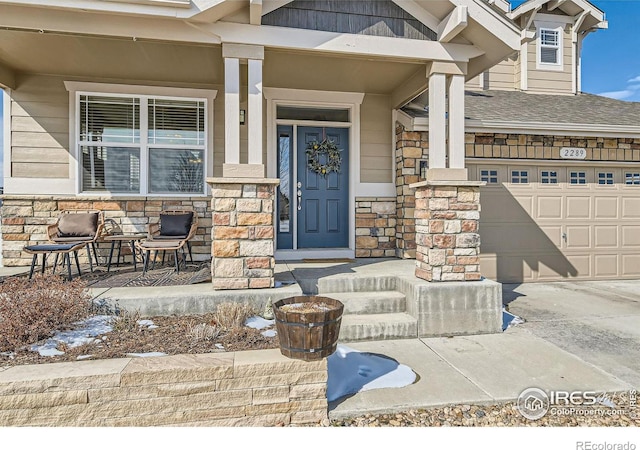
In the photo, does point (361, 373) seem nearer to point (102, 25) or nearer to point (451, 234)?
point (451, 234)

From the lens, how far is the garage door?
591 centimetres

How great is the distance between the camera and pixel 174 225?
4.91 meters

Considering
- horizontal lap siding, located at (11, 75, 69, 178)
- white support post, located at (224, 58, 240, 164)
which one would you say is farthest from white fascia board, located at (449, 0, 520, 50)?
horizontal lap siding, located at (11, 75, 69, 178)

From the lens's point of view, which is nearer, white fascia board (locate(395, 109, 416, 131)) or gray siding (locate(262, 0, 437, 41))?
gray siding (locate(262, 0, 437, 41))

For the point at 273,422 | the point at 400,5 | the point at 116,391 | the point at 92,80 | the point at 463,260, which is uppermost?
the point at 400,5

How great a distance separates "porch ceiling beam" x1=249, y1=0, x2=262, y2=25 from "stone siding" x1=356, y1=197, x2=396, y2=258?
110 inches

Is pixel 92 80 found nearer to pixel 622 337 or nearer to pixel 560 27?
pixel 622 337

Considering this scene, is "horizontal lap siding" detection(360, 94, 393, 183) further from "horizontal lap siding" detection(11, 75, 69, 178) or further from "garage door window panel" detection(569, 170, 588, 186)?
"horizontal lap siding" detection(11, 75, 69, 178)

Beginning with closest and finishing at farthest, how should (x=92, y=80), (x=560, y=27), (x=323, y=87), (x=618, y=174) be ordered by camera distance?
(x=92, y=80)
(x=323, y=87)
(x=618, y=174)
(x=560, y=27)

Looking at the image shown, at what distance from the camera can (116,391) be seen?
2164 millimetres

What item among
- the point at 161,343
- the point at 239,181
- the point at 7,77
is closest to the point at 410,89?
the point at 239,181

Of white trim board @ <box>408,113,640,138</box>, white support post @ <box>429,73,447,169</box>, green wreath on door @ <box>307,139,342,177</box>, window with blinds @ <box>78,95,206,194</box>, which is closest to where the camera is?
white support post @ <box>429,73,447,169</box>

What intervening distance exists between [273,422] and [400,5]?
159 inches
